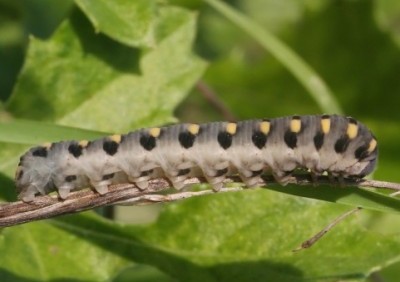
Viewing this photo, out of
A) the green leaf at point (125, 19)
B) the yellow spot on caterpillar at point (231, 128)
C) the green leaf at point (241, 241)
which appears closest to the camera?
the yellow spot on caterpillar at point (231, 128)

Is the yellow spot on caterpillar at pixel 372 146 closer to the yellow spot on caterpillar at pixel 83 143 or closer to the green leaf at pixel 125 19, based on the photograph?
the yellow spot on caterpillar at pixel 83 143

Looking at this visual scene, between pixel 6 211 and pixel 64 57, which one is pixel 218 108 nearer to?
pixel 64 57

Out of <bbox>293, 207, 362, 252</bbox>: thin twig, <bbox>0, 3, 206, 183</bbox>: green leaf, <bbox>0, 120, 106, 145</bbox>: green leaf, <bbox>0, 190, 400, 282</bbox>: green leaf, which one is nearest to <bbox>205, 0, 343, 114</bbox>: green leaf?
<bbox>0, 3, 206, 183</bbox>: green leaf

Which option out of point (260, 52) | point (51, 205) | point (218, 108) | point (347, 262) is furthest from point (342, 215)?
point (260, 52)

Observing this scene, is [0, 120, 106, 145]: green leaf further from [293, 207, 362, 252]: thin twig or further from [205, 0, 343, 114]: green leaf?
[205, 0, 343, 114]: green leaf

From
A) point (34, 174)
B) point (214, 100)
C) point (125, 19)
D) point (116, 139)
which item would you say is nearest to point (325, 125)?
point (116, 139)

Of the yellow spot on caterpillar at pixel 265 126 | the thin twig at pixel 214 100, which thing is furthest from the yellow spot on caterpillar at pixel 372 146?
the thin twig at pixel 214 100
